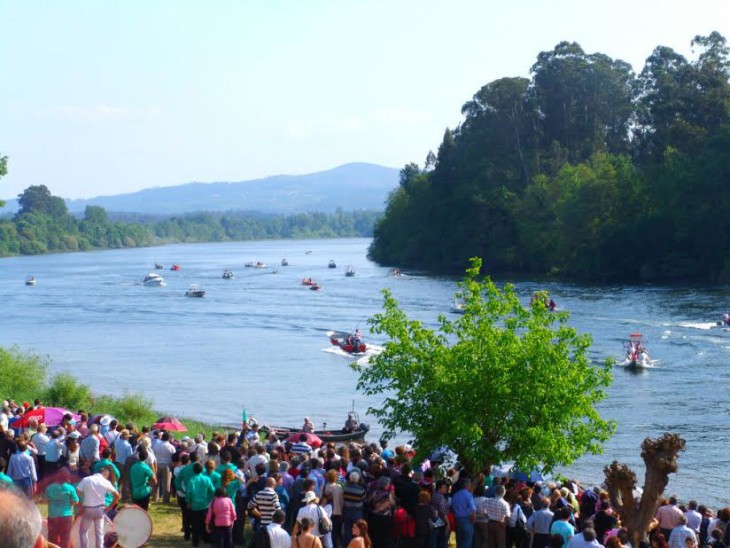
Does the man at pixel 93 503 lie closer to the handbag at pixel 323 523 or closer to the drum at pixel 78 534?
the drum at pixel 78 534

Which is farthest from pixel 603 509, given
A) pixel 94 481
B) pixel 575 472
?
pixel 575 472

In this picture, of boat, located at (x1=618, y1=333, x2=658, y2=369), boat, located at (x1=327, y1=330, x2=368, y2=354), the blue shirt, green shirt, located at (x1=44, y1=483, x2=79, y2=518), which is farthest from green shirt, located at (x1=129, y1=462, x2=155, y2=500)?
boat, located at (x1=327, y1=330, x2=368, y2=354)

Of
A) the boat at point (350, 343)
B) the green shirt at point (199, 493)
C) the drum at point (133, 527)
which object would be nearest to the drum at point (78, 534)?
the drum at point (133, 527)

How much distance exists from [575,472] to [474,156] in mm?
88628

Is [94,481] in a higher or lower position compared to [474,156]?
lower

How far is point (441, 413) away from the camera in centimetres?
1808

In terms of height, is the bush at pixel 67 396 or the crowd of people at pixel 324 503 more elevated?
the crowd of people at pixel 324 503

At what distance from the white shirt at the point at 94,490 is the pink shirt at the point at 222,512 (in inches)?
68.3

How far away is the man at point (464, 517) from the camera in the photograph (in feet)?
47.4

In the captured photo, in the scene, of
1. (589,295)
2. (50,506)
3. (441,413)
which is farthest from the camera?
(589,295)

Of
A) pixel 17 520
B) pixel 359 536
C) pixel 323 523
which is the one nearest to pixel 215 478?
pixel 323 523

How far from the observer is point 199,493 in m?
14.1

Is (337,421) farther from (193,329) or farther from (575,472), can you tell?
(193,329)

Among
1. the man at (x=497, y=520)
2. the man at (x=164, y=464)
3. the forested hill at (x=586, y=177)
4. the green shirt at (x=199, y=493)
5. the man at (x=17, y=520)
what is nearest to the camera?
the man at (x=17, y=520)
